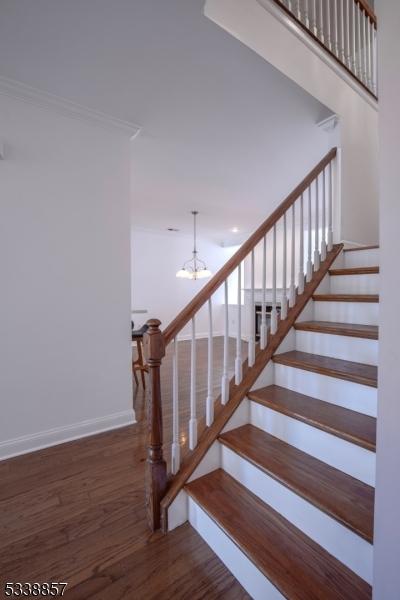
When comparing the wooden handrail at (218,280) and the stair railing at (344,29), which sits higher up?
the stair railing at (344,29)

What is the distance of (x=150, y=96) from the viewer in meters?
2.04

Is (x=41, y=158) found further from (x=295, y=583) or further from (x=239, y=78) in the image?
(x=295, y=583)

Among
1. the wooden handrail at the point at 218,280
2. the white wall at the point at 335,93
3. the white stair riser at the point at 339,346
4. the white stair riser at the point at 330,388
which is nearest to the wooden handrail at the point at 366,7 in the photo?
the white wall at the point at 335,93

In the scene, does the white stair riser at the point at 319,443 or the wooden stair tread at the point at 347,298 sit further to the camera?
the wooden stair tread at the point at 347,298

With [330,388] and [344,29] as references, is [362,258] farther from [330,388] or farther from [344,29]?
[344,29]

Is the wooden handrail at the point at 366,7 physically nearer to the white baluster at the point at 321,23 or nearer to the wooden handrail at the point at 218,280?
the white baluster at the point at 321,23

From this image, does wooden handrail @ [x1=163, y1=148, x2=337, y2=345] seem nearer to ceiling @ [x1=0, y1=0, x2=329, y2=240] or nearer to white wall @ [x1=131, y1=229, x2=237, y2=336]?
ceiling @ [x1=0, y1=0, x2=329, y2=240]

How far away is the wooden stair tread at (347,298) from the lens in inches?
71.8

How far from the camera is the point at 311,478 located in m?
1.19

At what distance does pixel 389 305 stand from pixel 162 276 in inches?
241

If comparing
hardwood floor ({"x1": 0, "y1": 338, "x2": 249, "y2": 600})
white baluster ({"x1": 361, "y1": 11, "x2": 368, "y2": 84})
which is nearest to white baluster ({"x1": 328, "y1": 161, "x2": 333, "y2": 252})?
white baluster ({"x1": 361, "y1": 11, "x2": 368, "y2": 84})

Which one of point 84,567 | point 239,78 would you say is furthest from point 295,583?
point 239,78

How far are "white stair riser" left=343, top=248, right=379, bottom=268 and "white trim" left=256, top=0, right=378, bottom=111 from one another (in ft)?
5.18

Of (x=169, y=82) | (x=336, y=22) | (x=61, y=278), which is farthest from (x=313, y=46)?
(x=61, y=278)
